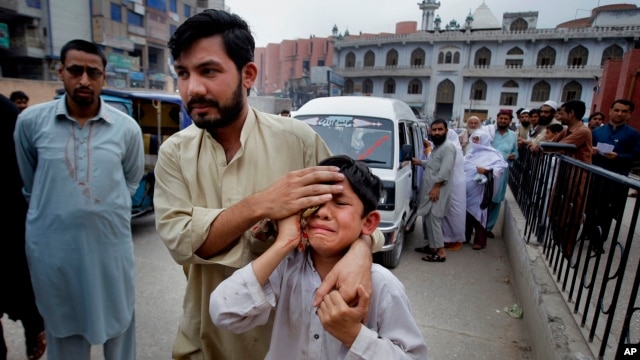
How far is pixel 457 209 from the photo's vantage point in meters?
4.93

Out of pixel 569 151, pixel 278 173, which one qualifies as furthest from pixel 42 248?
pixel 569 151

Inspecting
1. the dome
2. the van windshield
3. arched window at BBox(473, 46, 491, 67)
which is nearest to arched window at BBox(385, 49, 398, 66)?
arched window at BBox(473, 46, 491, 67)

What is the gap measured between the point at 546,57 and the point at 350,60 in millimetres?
21317

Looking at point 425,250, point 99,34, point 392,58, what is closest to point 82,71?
point 425,250

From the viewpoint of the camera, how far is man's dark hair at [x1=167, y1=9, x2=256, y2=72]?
3.60 feet

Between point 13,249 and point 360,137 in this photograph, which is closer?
point 13,249

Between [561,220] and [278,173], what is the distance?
9.60 feet

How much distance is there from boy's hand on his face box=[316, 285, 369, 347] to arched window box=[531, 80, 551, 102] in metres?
41.9

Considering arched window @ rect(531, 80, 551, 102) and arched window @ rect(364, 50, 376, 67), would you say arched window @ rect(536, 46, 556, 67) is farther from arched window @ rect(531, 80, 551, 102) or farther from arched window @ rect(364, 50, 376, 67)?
arched window @ rect(364, 50, 376, 67)

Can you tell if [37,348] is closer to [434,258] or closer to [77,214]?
[77,214]

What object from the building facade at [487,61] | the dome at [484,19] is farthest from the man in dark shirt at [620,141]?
the dome at [484,19]

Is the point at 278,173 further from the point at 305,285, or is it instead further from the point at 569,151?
the point at 569,151

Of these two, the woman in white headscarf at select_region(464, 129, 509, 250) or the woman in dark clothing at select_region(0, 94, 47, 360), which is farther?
the woman in white headscarf at select_region(464, 129, 509, 250)

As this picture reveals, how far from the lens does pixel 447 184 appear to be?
15.2 feet
